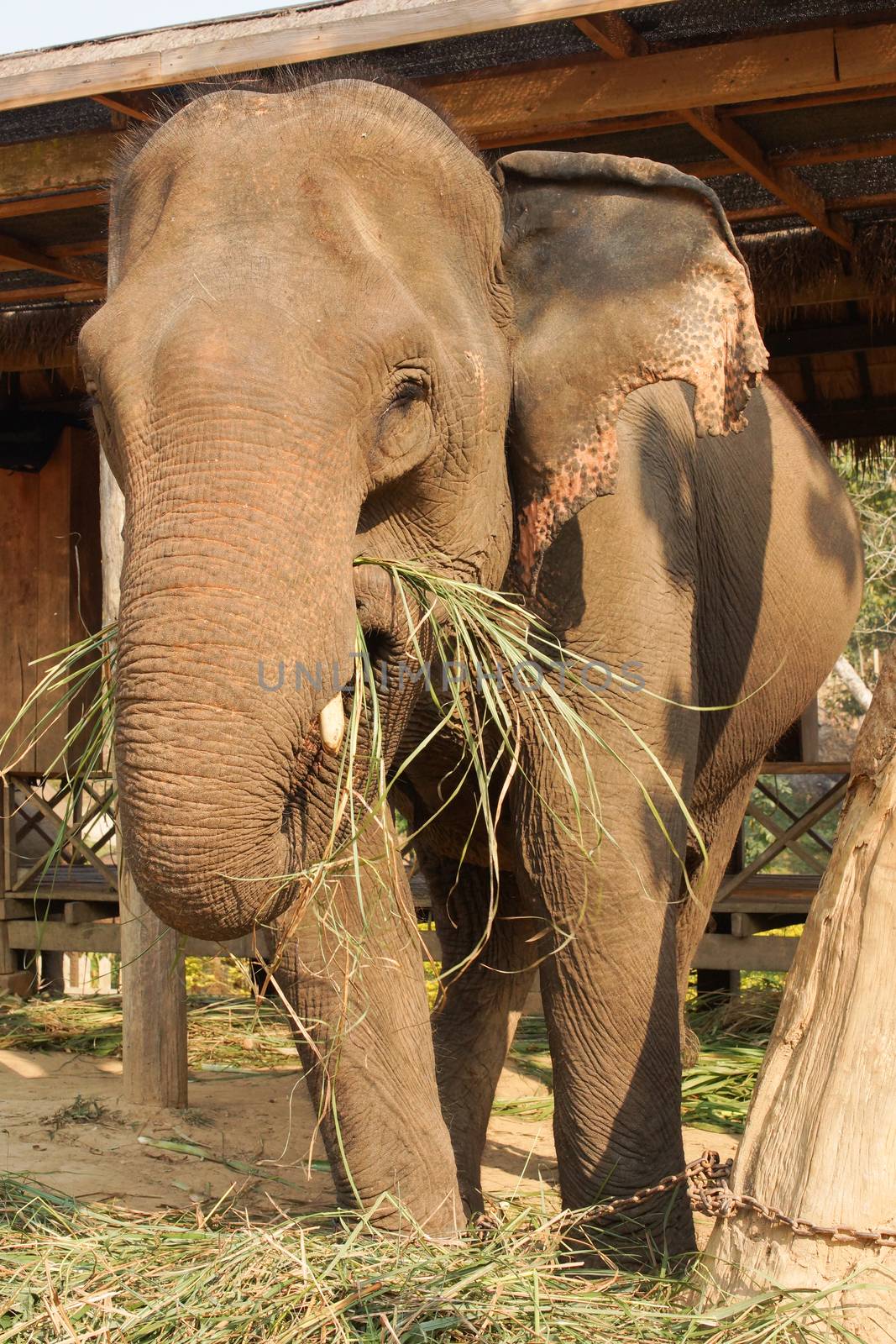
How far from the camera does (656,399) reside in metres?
3.64

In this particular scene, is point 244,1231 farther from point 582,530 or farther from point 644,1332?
point 582,530

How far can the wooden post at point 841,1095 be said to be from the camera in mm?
2387

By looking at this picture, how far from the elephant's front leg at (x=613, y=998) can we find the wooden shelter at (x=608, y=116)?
1.34 meters

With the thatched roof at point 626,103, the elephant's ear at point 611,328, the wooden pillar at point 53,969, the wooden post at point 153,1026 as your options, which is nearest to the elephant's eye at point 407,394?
the elephant's ear at point 611,328

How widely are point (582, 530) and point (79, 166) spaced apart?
2.71 meters

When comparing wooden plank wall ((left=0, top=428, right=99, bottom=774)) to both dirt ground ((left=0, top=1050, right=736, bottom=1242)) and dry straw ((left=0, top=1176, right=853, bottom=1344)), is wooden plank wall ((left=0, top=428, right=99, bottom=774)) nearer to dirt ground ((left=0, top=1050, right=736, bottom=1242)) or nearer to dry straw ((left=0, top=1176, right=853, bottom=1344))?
dirt ground ((left=0, top=1050, right=736, bottom=1242))

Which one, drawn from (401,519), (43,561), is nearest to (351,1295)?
(401,519)

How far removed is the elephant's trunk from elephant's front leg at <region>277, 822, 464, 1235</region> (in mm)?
758

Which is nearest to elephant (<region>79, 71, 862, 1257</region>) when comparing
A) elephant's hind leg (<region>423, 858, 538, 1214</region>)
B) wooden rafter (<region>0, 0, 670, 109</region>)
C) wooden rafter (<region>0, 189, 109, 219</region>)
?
elephant's hind leg (<region>423, 858, 538, 1214</region>)

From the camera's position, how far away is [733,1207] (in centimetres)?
252

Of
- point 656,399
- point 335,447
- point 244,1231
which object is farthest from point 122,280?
point 244,1231

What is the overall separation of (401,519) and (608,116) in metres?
2.11

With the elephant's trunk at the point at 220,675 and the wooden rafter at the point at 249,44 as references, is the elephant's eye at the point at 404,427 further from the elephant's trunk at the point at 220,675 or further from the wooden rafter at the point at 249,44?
the wooden rafter at the point at 249,44

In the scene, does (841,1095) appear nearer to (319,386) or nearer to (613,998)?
(613,998)
